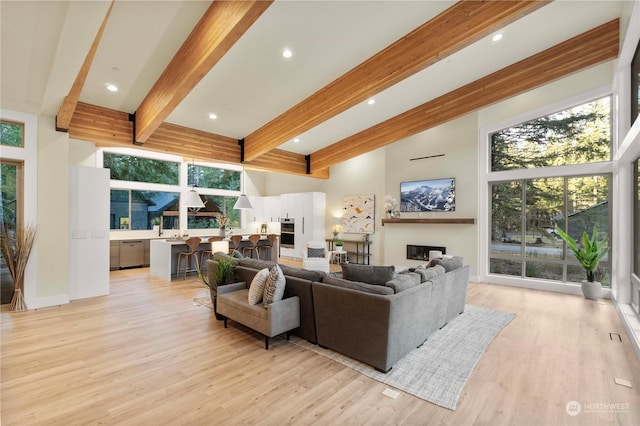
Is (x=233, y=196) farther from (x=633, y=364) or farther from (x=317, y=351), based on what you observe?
(x=633, y=364)

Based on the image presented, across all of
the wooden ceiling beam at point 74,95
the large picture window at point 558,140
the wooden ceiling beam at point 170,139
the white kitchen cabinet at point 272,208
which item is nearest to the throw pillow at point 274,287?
the wooden ceiling beam at point 74,95

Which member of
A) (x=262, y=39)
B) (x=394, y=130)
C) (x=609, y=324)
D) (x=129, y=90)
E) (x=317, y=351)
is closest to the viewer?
(x=317, y=351)

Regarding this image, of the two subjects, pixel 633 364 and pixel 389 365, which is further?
pixel 633 364

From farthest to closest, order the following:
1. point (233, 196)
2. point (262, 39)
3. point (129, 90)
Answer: point (233, 196)
point (129, 90)
point (262, 39)

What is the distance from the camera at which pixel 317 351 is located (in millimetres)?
3193

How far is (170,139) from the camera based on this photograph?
6031mm

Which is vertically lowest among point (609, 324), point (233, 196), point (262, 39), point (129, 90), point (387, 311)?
point (609, 324)

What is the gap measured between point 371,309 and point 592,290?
5084 mm

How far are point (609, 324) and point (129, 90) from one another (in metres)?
7.84

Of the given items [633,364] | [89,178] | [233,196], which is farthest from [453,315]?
[233,196]

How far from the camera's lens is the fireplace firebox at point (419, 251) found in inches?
292

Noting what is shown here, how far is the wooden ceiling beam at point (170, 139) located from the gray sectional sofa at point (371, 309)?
410 cm

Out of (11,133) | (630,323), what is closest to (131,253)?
(11,133)

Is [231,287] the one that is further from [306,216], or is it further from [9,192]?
[306,216]
